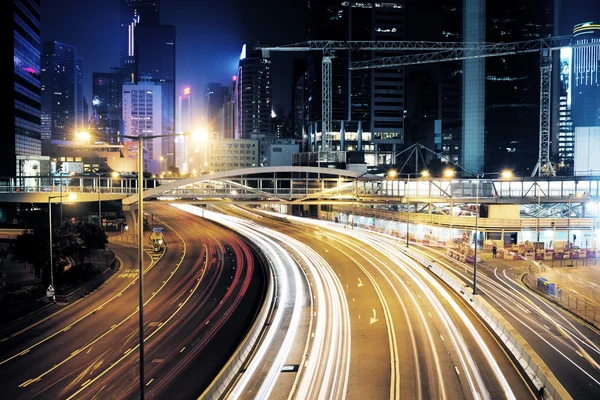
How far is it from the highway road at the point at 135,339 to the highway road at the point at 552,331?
16717 mm

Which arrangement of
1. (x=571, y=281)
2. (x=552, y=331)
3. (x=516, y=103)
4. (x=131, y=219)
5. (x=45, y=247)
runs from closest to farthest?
(x=552, y=331), (x=571, y=281), (x=45, y=247), (x=131, y=219), (x=516, y=103)

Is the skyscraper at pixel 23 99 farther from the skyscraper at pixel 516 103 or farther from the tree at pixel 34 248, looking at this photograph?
the skyscraper at pixel 516 103

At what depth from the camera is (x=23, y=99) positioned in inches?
3944

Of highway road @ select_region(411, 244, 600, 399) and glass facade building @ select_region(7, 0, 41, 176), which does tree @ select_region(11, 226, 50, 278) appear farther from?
glass facade building @ select_region(7, 0, 41, 176)

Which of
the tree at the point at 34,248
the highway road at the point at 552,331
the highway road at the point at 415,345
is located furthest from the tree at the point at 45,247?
the highway road at the point at 552,331

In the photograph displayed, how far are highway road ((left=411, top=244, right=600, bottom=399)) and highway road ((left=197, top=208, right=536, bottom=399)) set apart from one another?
2.27 meters

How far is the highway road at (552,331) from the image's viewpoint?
23.0 m

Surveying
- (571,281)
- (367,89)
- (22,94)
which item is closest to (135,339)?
(571,281)

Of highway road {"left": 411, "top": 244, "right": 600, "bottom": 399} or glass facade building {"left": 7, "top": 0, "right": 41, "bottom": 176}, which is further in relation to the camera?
glass facade building {"left": 7, "top": 0, "right": 41, "bottom": 176}

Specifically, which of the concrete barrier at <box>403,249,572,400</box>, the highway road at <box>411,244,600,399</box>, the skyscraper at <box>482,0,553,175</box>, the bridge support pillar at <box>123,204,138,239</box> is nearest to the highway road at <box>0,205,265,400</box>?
the concrete barrier at <box>403,249,572,400</box>

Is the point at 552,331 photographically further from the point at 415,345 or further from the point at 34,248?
the point at 34,248

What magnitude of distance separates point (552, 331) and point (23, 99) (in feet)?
339

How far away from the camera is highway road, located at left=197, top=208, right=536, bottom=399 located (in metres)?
21.7

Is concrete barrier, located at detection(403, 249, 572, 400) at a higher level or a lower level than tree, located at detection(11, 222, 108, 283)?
lower
